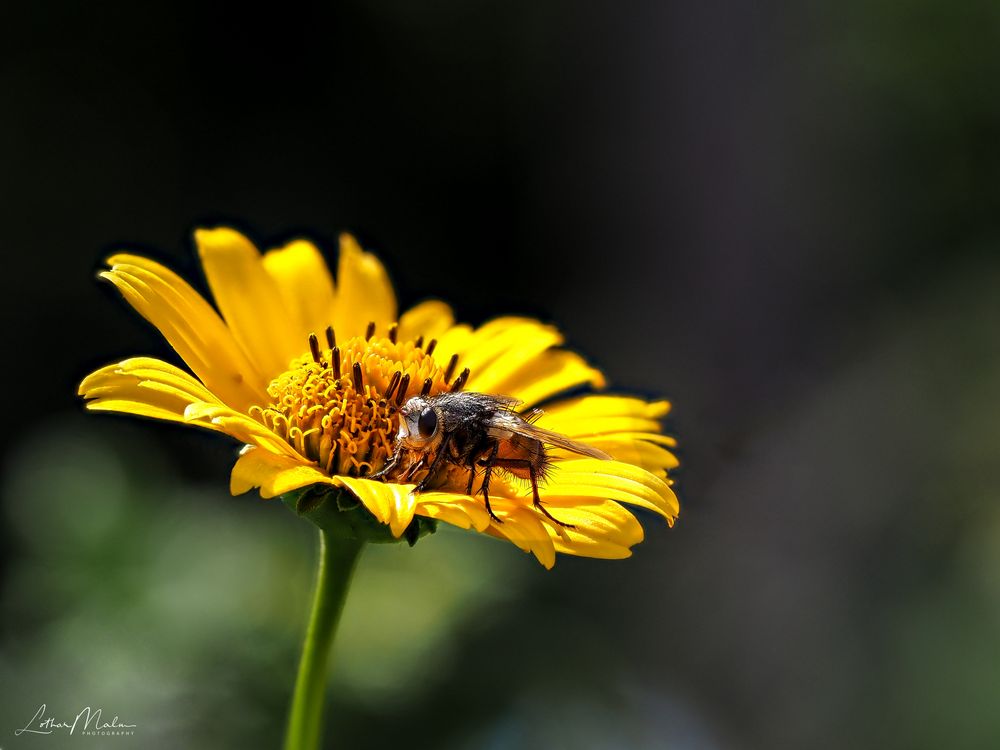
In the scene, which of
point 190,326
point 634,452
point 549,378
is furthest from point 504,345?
point 190,326

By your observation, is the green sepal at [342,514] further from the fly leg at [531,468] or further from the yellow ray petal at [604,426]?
the yellow ray petal at [604,426]

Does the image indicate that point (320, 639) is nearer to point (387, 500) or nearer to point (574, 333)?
point (387, 500)

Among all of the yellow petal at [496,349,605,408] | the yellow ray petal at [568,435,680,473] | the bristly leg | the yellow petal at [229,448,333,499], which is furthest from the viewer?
the yellow petal at [496,349,605,408]

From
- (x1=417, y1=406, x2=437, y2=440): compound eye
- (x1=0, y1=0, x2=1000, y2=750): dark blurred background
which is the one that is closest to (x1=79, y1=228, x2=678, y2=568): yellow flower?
(x1=417, y1=406, x2=437, y2=440): compound eye

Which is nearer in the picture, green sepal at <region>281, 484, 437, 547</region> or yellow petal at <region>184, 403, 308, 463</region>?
yellow petal at <region>184, 403, 308, 463</region>

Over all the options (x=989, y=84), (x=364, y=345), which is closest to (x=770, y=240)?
(x=989, y=84)

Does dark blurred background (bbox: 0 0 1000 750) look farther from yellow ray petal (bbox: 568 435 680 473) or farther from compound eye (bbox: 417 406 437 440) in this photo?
compound eye (bbox: 417 406 437 440)

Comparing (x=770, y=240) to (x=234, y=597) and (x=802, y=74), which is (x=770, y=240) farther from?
(x=234, y=597)
